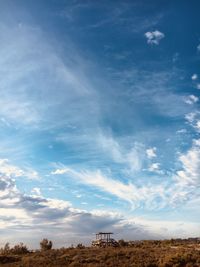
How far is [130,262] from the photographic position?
3678 centimetres

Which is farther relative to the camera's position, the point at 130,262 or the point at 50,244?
the point at 50,244

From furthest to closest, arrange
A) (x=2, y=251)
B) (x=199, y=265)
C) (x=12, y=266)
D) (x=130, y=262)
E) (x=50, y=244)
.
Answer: (x=50, y=244) < (x=2, y=251) < (x=12, y=266) < (x=130, y=262) < (x=199, y=265)

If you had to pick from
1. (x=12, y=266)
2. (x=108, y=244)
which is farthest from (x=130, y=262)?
(x=108, y=244)

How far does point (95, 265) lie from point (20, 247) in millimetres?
29493

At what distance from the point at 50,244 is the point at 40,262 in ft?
96.5

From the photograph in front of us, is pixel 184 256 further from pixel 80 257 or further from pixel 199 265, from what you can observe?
pixel 80 257

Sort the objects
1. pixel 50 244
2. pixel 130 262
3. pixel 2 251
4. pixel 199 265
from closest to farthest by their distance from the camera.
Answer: pixel 199 265 < pixel 130 262 < pixel 2 251 < pixel 50 244

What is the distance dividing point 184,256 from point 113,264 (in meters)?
7.84

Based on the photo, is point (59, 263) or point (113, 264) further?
point (59, 263)

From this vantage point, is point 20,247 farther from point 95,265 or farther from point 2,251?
point 95,265

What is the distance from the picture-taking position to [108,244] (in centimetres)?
6250

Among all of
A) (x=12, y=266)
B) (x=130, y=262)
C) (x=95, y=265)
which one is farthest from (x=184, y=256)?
(x=12, y=266)

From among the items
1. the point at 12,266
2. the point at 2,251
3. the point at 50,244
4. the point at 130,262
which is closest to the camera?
the point at 130,262

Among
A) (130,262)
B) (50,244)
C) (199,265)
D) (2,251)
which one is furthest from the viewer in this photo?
(50,244)
